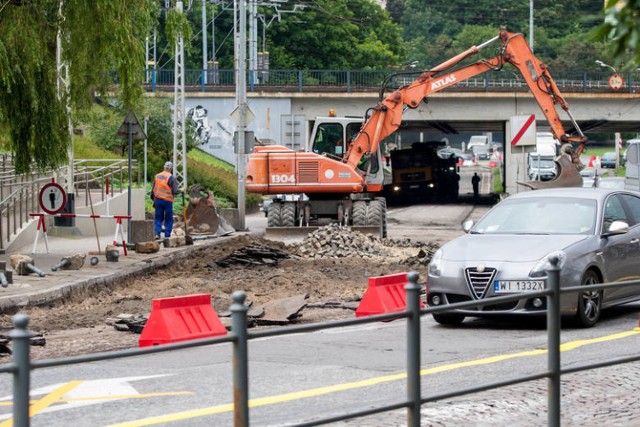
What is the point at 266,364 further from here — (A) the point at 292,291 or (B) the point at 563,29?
(B) the point at 563,29

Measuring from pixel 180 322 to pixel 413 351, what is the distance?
268 inches

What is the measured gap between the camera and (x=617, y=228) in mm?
13898

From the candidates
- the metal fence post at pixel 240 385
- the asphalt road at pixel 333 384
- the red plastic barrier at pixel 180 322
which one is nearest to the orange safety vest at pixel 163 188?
the red plastic barrier at pixel 180 322

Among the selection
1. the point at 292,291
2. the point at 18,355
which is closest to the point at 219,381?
the point at 18,355

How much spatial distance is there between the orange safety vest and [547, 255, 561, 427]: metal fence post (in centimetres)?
2203

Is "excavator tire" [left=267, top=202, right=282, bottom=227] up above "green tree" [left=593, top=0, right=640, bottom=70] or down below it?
below

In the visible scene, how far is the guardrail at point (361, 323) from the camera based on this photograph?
4.44 m

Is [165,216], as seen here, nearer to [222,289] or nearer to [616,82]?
[222,289]

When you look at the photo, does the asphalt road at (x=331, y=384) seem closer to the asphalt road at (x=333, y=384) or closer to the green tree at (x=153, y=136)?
the asphalt road at (x=333, y=384)

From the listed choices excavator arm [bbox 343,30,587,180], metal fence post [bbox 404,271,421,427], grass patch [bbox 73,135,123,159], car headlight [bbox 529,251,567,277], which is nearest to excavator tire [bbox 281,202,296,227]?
excavator arm [bbox 343,30,587,180]

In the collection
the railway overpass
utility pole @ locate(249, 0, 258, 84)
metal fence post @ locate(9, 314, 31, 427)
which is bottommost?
metal fence post @ locate(9, 314, 31, 427)

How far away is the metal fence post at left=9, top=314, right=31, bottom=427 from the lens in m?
4.34

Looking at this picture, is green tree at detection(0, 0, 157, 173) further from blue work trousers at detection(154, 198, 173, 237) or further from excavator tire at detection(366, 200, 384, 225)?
excavator tire at detection(366, 200, 384, 225)

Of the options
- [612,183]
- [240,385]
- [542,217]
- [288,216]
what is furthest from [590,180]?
[240,385]
